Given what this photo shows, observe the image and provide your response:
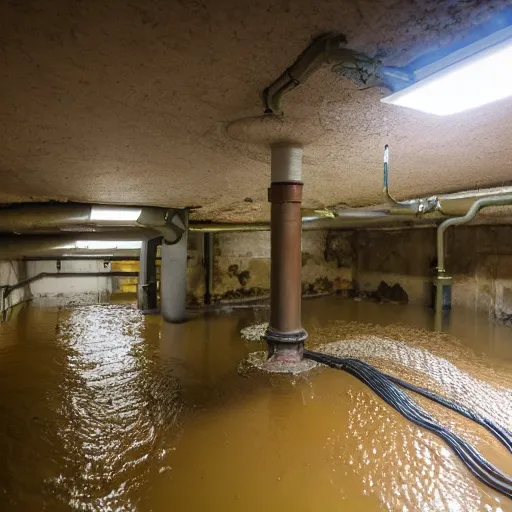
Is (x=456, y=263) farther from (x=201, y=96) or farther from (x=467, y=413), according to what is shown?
(x=201, y=96)

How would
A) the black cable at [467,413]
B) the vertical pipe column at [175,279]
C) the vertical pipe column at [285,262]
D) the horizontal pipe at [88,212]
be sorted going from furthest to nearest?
the vertical pipe column at [175,279] < the horizontal pipe at [88,212] < the vertical pipe column at [285,262] < the black cable at [467,413]

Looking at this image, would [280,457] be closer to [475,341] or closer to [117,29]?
[117,29]

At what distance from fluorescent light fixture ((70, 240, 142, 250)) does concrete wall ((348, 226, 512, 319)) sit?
14.5 ft

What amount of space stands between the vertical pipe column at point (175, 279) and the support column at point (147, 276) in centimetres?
71

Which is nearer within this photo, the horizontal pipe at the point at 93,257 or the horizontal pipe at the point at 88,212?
the horizontal pipe at the point at 88,212

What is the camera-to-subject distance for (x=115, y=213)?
444 cm

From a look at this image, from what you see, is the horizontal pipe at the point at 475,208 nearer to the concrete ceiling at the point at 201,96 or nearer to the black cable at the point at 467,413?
the concrete ceiling at the point at 201,96

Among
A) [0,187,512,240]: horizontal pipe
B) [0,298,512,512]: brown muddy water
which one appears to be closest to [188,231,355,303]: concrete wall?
[0,187,512,240]: horizontal pipe

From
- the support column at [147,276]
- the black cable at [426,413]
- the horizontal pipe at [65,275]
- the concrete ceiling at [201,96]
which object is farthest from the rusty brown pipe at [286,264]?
the horizontal pipe at [65,275]

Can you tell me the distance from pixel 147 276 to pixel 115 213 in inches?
50.8

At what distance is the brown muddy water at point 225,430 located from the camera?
1430 millimetres

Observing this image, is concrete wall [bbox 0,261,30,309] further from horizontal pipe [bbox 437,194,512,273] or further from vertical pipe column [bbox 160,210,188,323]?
horizontal pipe [bbox 437,194,512,273]

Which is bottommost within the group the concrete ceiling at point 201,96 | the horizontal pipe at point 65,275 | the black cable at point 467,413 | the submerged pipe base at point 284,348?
the black cable at point 467,413

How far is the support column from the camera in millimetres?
5363
